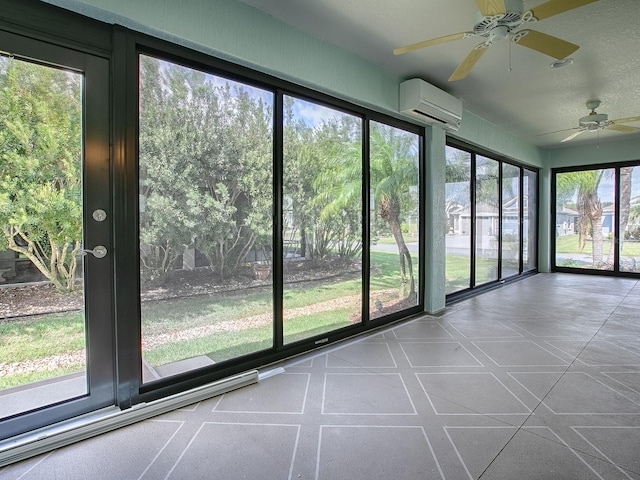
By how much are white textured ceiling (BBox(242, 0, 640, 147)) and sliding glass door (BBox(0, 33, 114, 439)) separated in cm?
143

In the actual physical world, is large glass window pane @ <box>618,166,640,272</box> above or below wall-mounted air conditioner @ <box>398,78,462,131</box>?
below

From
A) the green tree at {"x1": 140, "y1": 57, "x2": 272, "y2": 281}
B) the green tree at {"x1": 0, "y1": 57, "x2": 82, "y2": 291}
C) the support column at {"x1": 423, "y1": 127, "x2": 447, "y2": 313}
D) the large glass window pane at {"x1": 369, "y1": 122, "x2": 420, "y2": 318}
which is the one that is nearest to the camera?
the green tree at {"x1": 0, "y1": 57, "x2": 82, "y2": 291}

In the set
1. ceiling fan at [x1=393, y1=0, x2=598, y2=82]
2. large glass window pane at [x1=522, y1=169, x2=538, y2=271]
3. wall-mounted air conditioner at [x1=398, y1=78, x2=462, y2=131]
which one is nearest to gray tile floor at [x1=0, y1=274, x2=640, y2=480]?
ceiling fan at [x1=393, y1=0, x2=598, y2=82]

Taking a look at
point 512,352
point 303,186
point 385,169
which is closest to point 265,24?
point 303,186

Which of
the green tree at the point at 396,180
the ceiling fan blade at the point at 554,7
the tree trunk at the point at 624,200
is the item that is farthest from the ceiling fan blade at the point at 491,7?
the tree trunk at the point at 624,200

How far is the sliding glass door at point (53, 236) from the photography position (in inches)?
74.0

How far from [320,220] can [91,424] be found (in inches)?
90.7

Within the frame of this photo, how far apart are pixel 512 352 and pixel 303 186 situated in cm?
247

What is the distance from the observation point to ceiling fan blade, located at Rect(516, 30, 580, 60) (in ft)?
7.92

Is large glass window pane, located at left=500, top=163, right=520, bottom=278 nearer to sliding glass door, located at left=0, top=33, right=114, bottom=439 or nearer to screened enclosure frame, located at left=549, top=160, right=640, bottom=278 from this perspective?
screened enclosure frame, located at left=549, top=160, right=640, bottom=278

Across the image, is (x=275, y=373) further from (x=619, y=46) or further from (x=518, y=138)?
(x=518, y=138)

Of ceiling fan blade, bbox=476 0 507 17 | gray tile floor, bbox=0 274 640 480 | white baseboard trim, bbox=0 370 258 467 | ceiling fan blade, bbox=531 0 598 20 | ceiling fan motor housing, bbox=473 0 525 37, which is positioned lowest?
gray tile floor, bbox=0 274 640 480

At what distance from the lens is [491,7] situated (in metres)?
2.09

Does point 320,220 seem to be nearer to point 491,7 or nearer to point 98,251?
point 98,251
